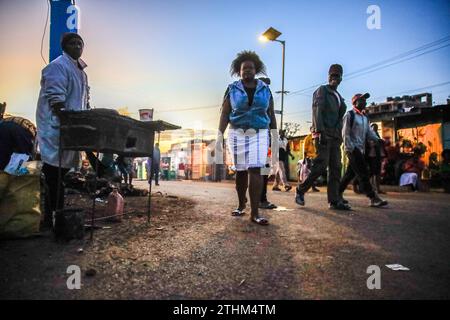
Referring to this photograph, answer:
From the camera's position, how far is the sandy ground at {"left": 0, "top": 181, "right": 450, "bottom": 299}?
1948mm

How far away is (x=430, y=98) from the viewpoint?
61281 millimetres

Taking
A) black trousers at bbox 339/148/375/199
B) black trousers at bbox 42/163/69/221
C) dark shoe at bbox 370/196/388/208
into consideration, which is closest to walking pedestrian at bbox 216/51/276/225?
black trousers at bbox 42/163/69/221

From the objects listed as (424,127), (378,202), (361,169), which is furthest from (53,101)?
(424,127)

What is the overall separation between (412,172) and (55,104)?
1362cm

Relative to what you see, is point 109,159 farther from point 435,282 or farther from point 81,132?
point 435,282

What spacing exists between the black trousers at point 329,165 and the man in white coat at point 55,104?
3803mm

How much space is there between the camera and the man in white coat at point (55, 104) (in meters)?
3.54

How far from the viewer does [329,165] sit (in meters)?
5.99

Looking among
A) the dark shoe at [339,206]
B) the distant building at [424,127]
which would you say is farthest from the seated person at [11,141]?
the distant building at [424,127]

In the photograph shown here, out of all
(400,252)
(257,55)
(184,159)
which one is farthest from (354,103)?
(184,159)

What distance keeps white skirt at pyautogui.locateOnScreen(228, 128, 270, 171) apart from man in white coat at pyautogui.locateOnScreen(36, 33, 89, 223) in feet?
6.37

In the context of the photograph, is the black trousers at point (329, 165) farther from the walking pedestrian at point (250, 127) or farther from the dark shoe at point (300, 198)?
the walking pedestrian at point (250, 127)

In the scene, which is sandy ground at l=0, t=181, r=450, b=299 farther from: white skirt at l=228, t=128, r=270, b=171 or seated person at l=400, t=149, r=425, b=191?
seated person at l=400, t=149, r=425, b=191
